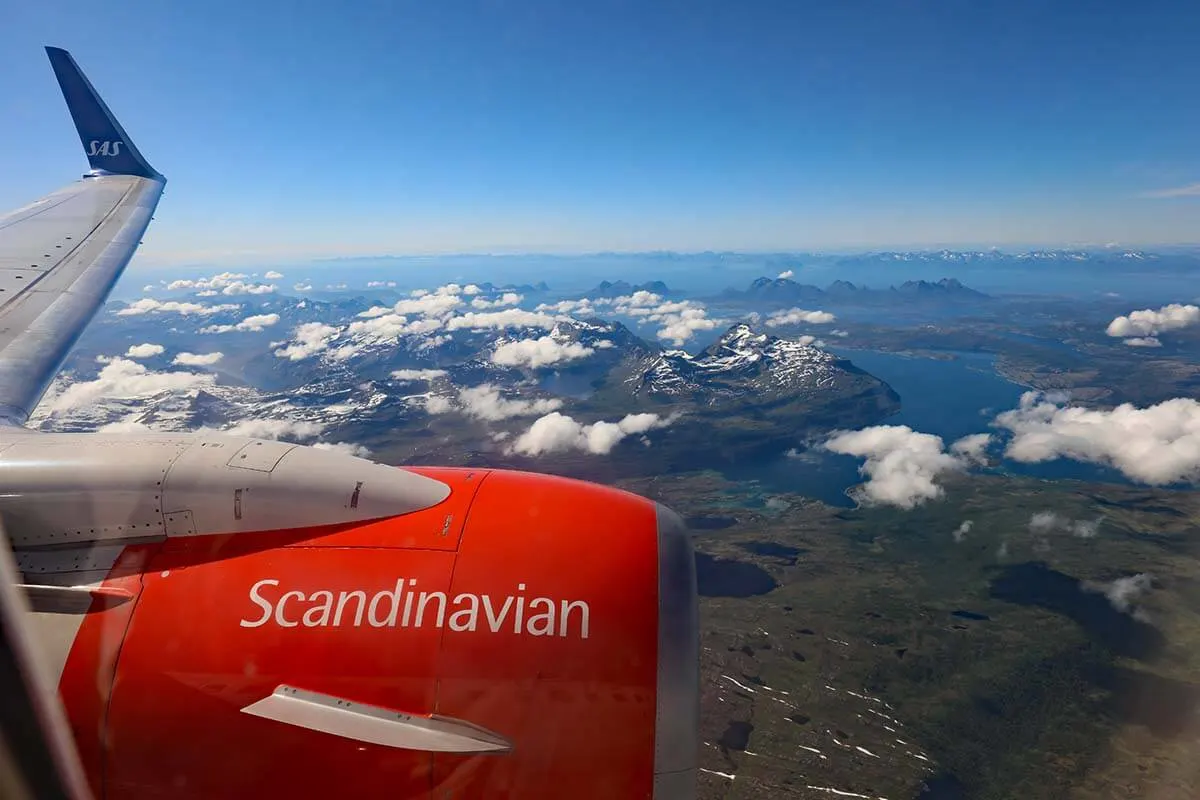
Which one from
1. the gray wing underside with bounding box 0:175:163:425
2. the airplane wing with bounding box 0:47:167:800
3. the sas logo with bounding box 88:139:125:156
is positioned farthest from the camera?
the sas logo with bounding box 88:139:125:156

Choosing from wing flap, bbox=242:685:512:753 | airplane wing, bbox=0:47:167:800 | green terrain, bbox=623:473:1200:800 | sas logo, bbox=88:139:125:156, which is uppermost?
sas logo, bbox=88:139:125:156

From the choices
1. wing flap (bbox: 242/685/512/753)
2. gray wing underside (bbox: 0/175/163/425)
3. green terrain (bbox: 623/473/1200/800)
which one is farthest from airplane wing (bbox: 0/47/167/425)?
green terrain (bbox: 623/473/1200/800)

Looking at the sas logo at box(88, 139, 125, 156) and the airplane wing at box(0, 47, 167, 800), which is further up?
the sas logo at box(88, 139, 125, 156)

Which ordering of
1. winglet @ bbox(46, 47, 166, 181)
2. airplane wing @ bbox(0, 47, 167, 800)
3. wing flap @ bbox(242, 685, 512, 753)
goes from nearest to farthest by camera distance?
1. airplane wing @ bbox(0, 47, 167, 800)
2. wing flap @ bbox(242, 685, 512, 753)
3. winglet @ bbox(46, 47, 166, 181)

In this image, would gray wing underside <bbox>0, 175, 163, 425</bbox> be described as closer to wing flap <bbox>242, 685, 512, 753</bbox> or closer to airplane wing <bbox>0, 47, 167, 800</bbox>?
airplane wing <bbox>0, 47, 167, 800</bbox>

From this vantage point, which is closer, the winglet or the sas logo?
the winglet

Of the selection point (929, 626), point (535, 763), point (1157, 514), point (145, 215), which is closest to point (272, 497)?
point (535, 763)

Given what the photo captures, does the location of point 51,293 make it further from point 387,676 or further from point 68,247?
point 387,676

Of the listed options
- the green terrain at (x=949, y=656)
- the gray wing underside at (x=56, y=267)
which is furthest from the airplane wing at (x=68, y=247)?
the green terrain at (x=949, y=656)
